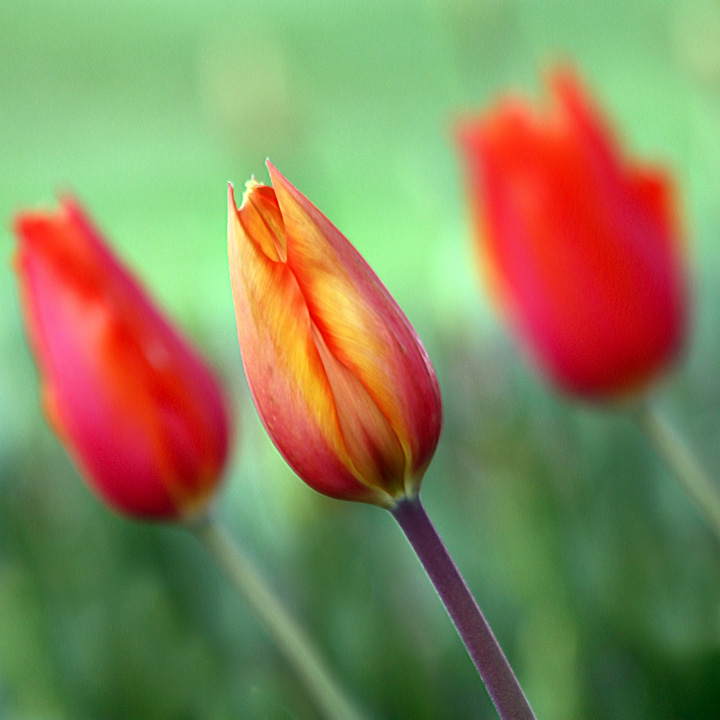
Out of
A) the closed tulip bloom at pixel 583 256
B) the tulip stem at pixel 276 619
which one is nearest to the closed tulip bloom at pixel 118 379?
the tulip stem at pixel 276 619

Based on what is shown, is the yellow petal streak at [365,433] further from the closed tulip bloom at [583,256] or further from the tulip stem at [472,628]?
the closed tulip bloom at [583,256]

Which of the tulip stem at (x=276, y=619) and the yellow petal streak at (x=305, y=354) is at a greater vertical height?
the yellow petal streak at (x=305, y=354)

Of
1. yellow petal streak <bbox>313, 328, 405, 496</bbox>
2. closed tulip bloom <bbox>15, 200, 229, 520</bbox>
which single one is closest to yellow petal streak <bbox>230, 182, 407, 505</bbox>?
yellow petal streak <bbox>313, 328, 405, 496</bbox>

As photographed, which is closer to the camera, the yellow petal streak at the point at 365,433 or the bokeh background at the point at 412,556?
the yellow petal streak at the point at 365,433

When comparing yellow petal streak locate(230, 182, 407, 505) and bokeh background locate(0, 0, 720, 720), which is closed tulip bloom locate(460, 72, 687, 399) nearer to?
bokeh background locate(0, 0, 720, 720)

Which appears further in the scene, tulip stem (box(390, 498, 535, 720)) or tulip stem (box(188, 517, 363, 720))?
tulip stem (box(188, 517, 363, 720))

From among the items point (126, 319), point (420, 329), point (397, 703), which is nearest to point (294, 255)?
point (126, 319)

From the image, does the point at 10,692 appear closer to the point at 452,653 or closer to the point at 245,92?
the point at 452,653

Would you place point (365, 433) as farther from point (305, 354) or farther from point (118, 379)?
point (118, 379)
